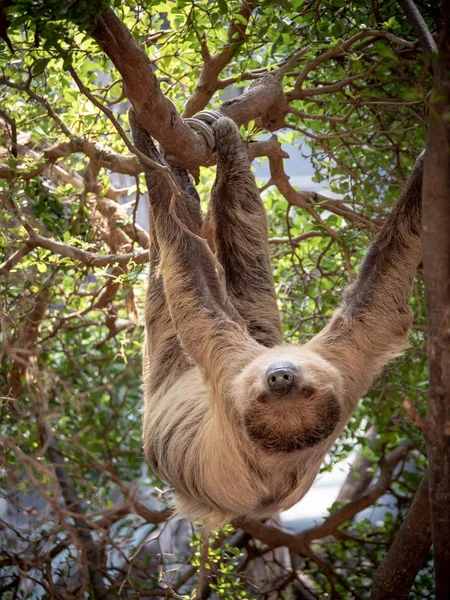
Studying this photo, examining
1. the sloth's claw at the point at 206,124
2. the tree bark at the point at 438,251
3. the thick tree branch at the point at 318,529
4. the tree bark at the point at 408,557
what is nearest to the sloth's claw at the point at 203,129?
the sloth's claw at the point at 206,124

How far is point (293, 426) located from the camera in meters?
4.14

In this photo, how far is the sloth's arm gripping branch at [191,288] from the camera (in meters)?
4.49

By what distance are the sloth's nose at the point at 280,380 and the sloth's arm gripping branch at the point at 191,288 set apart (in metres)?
0.49

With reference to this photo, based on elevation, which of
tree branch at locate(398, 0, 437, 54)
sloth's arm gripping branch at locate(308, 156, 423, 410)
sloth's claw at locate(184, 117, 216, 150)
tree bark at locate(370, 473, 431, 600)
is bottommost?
tree bark at locate(370, 473, 431, 600)

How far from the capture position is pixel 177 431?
5.09 meters

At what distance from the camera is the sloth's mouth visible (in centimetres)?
414

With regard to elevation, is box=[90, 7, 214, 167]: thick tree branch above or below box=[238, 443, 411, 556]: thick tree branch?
above

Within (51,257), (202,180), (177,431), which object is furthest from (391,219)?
(202,180)

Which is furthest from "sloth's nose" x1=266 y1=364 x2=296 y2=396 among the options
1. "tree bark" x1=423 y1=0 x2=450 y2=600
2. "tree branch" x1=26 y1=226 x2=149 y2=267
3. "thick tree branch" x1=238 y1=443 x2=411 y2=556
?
"thick tree branch" x1=238 y1=443 x2=411 y2=556

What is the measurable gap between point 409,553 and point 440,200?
11.7ft

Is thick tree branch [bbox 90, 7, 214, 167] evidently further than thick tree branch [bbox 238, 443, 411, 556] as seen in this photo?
No

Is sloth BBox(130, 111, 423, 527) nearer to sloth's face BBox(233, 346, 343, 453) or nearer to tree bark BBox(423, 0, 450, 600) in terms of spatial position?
sloth's face BBox(233, 346, 343, 453)

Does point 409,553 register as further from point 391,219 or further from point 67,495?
point 67,495

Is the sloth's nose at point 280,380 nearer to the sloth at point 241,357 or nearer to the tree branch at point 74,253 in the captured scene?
the sloth at point 241,357
